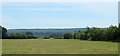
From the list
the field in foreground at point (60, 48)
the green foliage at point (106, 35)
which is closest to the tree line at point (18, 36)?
the green foliage at point (106, 35)

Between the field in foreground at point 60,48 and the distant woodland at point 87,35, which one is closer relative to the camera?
the field in foreground at point 60,48

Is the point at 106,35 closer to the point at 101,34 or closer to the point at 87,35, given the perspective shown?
the point at 101,34

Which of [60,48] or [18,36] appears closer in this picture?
[60,48]

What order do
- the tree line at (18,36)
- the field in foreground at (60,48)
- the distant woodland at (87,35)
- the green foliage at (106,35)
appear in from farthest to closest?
the tree line at (18,36), the distant woodland at (87,35), the green foliage at (106,35), the field in foreground at (60,48)

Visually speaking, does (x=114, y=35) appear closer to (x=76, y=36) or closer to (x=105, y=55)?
(x=76, y=36)

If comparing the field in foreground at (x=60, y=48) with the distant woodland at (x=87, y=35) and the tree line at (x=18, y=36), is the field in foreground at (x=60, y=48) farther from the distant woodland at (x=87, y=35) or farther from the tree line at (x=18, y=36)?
the tree line at (x=18, y=36)

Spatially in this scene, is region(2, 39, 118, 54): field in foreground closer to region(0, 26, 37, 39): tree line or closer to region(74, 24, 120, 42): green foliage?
region(74, 24, 120, 42): green foliage

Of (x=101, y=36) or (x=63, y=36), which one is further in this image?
(x=63, y=36)

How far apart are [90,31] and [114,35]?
16.2m

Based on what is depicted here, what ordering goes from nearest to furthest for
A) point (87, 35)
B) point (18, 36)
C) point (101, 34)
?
point (101, 34), point (18, 36), point (87, 35)

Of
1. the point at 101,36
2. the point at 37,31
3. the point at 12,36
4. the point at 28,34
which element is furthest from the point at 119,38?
the point at 12,36

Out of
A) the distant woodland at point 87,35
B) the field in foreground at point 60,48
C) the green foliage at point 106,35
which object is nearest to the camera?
the field in foreground at point 60,48

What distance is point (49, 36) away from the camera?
163ft

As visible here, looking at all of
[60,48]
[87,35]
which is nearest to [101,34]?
[87,35]
